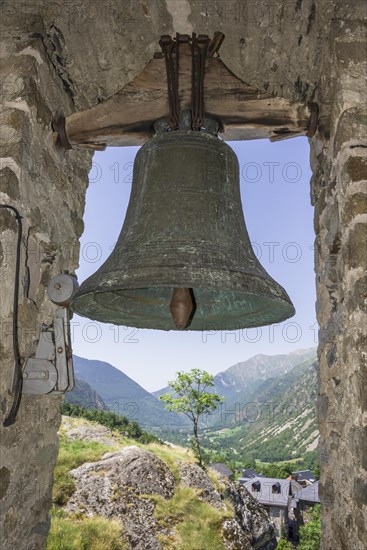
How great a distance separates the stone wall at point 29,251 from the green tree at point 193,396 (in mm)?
15364

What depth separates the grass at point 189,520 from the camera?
657cm

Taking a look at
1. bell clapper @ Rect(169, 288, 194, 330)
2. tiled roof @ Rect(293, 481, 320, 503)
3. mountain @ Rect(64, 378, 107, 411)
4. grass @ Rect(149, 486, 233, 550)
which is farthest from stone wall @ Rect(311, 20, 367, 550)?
tiled roof @ Rect(293, 481, 320, 503)

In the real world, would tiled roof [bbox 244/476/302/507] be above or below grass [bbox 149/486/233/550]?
below

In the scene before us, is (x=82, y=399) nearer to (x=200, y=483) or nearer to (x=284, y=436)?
(x=200, y=483)

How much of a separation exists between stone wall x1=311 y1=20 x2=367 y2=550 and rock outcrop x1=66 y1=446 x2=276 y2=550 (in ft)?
16.4

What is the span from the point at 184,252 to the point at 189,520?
663 cm

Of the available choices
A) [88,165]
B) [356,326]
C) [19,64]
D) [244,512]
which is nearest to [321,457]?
[356,326]

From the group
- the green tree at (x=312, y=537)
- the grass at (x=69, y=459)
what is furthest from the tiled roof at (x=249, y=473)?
the grass at (x=69, y=459)

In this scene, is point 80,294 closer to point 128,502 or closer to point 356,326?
point 356,326

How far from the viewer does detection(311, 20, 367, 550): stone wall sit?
1.51 metres

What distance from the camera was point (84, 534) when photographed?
5.66 metres

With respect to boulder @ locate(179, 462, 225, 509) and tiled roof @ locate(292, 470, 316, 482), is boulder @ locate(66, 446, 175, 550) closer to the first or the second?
boulder @ locate(179, 462, 225, 509)

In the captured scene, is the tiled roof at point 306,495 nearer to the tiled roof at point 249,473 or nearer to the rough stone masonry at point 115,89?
the tiled roof at point 249,473

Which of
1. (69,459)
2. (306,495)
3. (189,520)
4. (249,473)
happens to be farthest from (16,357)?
(249,473)
